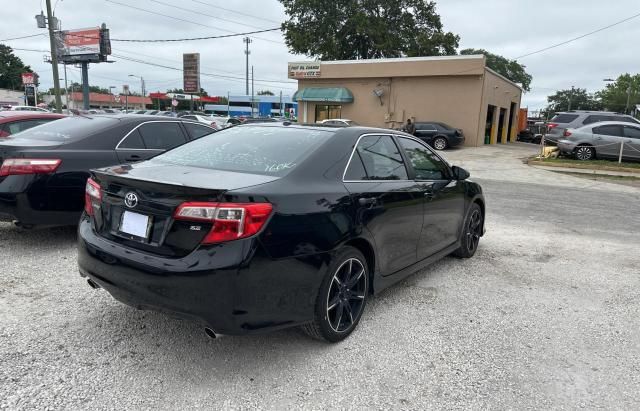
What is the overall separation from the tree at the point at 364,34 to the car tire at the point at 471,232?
3424 centimetres

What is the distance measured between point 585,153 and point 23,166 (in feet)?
62.0

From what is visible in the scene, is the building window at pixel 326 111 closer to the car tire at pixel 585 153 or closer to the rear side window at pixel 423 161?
the car tire at pixel 585 153

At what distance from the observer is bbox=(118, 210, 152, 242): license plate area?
2.69 meters

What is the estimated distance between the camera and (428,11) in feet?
128

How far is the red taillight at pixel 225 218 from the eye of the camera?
2.48 m

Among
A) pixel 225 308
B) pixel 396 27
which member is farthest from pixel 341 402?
pixel 396 27

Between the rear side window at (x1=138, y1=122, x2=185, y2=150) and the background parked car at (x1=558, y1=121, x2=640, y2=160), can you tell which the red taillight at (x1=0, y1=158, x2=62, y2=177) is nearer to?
the rear side window at (x1=138, y1=122, x2=185, y2=150)

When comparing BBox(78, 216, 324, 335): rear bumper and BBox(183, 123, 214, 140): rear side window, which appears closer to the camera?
BBox(78, 216, 324, 335): rear bumper

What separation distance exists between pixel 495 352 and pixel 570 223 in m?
5.45

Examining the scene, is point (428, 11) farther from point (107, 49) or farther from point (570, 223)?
point (570, 223)

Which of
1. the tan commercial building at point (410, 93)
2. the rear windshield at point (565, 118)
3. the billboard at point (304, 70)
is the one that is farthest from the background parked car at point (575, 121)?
the billboard at point (304, 70)

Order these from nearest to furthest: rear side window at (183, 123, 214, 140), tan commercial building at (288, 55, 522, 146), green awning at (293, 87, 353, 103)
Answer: rear side window at (183, 123, 214, 140), tan commercial building at (288, 55, 522, 146), green awning at (293, 87, 353, 103)

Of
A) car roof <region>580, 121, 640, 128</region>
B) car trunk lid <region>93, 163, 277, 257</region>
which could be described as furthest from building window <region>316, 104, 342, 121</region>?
car trunk lid <region>93, 163, 277, 257</region>

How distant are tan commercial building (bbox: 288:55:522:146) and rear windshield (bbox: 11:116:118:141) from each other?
22668 millimetres
